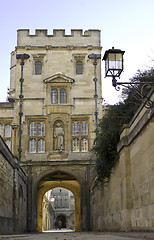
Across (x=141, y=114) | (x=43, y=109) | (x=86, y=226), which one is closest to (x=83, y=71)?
(x=43, y=109)

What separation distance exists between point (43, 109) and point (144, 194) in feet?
54.6

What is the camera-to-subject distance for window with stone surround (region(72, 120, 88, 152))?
25.0 m

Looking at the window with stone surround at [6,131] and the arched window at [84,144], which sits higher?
the window with stone surround at [6,131]

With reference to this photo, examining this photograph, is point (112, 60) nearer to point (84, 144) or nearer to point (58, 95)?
point (84, 144)

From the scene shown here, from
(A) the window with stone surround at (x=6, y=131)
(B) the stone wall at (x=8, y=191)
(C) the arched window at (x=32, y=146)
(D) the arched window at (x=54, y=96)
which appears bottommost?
(B) the stone wall at (x=8, y=191)

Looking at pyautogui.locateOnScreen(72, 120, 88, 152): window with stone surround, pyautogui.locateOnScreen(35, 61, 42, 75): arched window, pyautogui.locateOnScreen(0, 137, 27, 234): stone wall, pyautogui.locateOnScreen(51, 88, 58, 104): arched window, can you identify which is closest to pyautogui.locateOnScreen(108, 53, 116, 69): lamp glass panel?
pyautogui.locateOnScreen(0, 137, 27, 234): stone wall

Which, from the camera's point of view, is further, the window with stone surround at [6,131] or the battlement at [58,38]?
the battlement at [58,38]

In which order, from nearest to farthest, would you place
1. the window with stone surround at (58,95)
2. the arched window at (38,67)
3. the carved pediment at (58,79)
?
the window with stone surround at (58,95)
the carved pediment at (58,79)
the arched window at (38,67)

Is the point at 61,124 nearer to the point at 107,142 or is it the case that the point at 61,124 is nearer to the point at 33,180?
the point at 33,180

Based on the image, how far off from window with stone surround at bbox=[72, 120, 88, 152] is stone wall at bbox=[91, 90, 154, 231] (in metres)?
11.0

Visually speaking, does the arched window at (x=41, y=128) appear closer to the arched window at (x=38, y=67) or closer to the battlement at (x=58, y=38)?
the arched window at (x=38, y=67)

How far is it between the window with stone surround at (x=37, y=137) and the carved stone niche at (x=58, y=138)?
27.9 inches

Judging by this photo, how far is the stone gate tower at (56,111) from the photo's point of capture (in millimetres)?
24688

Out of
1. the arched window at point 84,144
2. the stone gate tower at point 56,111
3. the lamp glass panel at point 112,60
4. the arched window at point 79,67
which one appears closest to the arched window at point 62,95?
the stone gate tower at point 56,111
